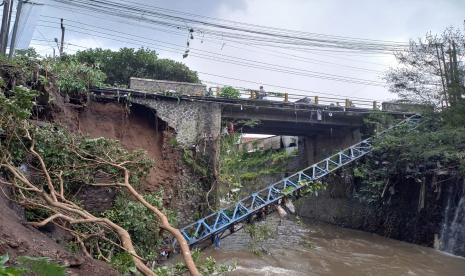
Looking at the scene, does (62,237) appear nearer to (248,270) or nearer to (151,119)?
(248,270)

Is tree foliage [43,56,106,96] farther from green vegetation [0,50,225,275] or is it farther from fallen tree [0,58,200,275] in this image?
fallen tree [0,58,200,275]

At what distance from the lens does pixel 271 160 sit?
29047 millimetres

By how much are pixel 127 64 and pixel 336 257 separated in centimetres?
1819

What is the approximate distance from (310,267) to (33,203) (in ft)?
26.0

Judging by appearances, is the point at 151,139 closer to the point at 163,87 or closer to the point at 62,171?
the point at 163,87

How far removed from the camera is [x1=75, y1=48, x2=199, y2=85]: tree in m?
27.5

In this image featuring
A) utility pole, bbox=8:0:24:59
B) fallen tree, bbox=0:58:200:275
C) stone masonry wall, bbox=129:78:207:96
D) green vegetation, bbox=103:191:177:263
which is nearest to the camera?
fallen tree, bbox=0:58:200:275

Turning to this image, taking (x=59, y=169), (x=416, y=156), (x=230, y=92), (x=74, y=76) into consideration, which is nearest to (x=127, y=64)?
(x=230, y=92)

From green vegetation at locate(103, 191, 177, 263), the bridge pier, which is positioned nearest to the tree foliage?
green vegetation at locate(103, 191, 177, 263)

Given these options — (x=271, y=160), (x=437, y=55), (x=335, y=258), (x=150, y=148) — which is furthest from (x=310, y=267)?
(x=271, y=160)

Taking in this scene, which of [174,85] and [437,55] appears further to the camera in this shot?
[437,55]

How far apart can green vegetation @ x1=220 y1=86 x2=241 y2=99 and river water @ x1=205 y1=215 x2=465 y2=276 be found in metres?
5.15

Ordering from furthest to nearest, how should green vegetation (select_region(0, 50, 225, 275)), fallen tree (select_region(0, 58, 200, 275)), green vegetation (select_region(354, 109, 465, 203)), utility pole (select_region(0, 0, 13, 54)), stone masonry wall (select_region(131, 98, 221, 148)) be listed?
green vegetation (select_region(354, 109, 465, 203)) → stone masonry wall (select_region(131, 98, 221, 148)) → utility pole (select_region(0, 0, 13, 54)) → green vegetation (select_region(0, 50, 225, 275)) → fallen tree (select_region(0, 58, 200, 275))

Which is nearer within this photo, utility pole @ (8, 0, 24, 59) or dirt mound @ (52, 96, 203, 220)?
dirt mound @ (52, 96, 203, 220)
